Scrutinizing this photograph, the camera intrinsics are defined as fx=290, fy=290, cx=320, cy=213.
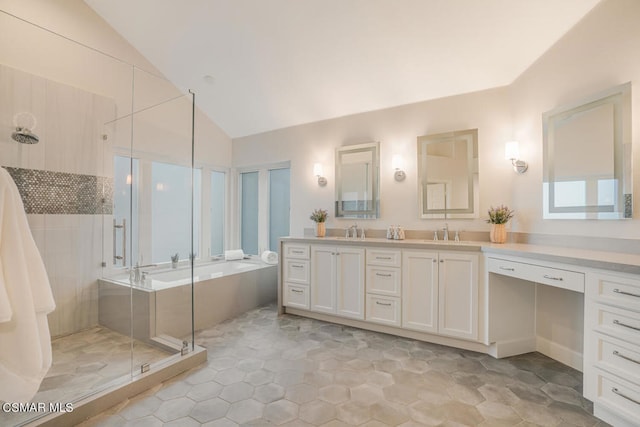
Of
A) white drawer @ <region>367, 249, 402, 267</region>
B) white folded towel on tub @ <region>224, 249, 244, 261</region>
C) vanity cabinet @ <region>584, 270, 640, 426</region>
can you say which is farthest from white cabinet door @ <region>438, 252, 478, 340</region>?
white folded towel on tub @ <region>224, 249, 244, 261</region>

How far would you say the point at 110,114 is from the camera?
10.00 ft

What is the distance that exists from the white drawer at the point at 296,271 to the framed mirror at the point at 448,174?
4.55 feet

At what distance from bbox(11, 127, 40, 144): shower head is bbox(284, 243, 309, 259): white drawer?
7.98 ft

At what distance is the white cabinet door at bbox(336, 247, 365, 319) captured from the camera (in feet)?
9.46

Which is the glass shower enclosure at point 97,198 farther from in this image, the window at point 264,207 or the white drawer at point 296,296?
the window at point 264,207

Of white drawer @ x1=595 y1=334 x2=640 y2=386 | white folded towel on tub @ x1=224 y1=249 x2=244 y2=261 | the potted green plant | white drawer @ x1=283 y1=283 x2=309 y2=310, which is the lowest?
white drawer @ x1=283 y1=283 x2=309 y2=310

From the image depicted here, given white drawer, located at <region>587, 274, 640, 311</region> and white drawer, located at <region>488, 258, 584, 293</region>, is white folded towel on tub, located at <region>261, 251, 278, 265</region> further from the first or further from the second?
white drawer, located at <region>587, 274, 640, 311</region>

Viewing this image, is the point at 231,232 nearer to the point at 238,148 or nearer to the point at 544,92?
the point at 238,148

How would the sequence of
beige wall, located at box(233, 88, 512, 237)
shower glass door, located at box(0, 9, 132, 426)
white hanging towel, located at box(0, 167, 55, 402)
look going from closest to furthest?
white hanging towel, located at box(0, 167, 55, 402) < shower glass door, located at box(0, 9, 132, 426) < beige wall, located at box(233, 88, 512, 237)

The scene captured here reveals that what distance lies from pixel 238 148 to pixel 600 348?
4.43 metres

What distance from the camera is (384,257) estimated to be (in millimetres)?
2758

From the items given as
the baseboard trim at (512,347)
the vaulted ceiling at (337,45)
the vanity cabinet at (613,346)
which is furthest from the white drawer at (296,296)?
the vanity cabinet at (613,346)

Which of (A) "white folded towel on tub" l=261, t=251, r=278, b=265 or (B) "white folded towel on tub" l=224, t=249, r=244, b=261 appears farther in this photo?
(B) "white folded towel on tub" l=224, t=249, r=244, b=261

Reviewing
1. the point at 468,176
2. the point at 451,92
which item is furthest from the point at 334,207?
the point at 451,92
